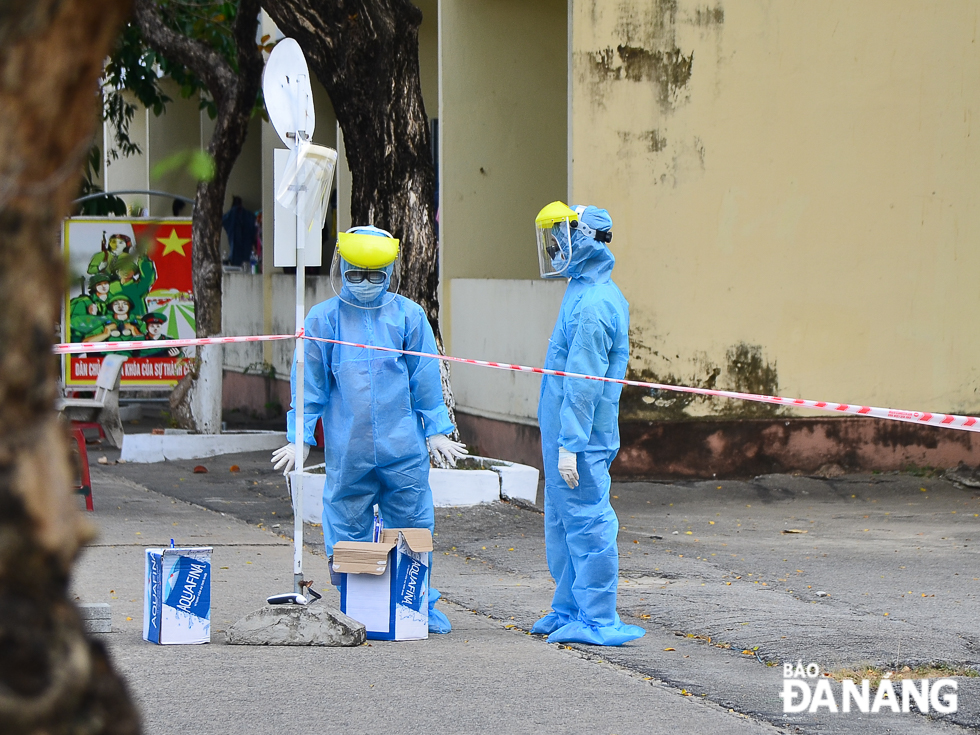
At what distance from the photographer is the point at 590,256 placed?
5.95 meters

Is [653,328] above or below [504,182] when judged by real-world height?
below

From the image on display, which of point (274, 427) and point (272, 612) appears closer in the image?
point (272, 612)

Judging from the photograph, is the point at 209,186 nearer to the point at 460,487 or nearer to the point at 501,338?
the point at 501,338

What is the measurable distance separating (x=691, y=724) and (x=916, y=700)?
95 centimetres

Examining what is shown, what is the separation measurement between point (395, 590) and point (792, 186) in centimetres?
652

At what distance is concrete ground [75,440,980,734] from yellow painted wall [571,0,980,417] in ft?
3.52

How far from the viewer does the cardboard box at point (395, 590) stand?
18.5 ft

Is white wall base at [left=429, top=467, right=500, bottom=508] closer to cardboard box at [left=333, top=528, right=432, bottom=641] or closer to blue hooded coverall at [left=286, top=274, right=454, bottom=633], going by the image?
blue hooded coverall at [left=286, top=274, right=454, bottom=633]

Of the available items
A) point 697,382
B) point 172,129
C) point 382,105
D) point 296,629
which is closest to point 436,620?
point 296,629

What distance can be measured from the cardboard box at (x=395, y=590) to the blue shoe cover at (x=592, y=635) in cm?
59

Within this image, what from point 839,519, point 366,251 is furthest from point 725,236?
point 366,251

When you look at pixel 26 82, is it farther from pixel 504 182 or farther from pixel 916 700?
pixel 504 182

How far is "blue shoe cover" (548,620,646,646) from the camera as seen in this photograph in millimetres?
5648

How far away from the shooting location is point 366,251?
5.86m
